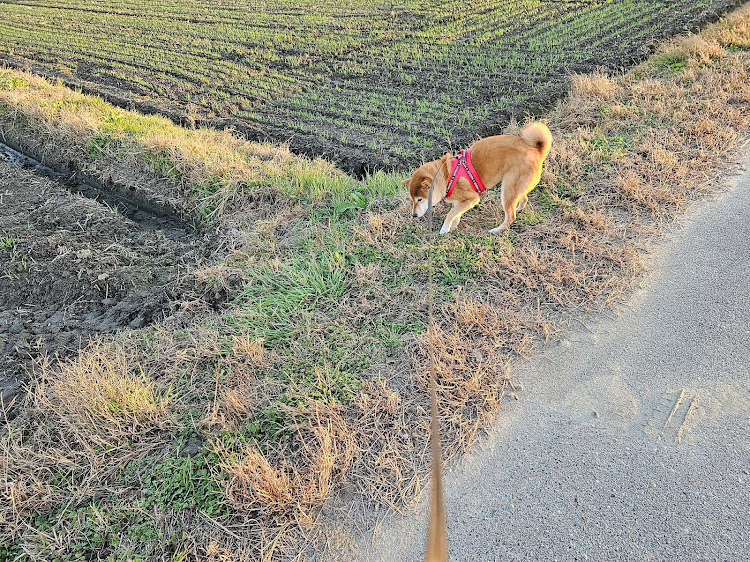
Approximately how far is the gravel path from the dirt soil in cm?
309

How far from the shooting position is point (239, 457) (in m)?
2.82

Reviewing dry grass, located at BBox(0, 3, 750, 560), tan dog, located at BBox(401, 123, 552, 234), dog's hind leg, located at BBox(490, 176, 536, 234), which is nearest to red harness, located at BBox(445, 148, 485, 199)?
tan dog, located at BBox(401, 123, 552, 234)

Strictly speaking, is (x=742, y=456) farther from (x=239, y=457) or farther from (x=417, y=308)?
(x=239, y=457)

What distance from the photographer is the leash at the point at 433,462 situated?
1965 millimetres

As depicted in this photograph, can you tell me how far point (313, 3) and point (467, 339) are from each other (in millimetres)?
15724

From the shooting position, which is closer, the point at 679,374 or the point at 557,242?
the point at 679,374

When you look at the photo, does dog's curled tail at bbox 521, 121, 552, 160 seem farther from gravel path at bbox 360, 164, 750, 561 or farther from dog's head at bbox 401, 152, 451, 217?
gravel path at bbox 360, 164, 750, 561

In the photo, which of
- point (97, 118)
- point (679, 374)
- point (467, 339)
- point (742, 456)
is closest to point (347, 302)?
point (467, 339)

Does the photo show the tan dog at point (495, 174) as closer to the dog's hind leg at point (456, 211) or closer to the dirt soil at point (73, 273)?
the dog's hind leg at point (456, 211)

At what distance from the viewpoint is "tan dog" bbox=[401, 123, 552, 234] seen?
168 inches

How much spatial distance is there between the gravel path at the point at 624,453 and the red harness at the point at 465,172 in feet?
5.24

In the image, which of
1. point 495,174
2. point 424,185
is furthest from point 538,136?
point 424,185

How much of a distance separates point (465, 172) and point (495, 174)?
11.4 inches

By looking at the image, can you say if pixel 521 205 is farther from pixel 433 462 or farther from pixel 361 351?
pixel 433 462
